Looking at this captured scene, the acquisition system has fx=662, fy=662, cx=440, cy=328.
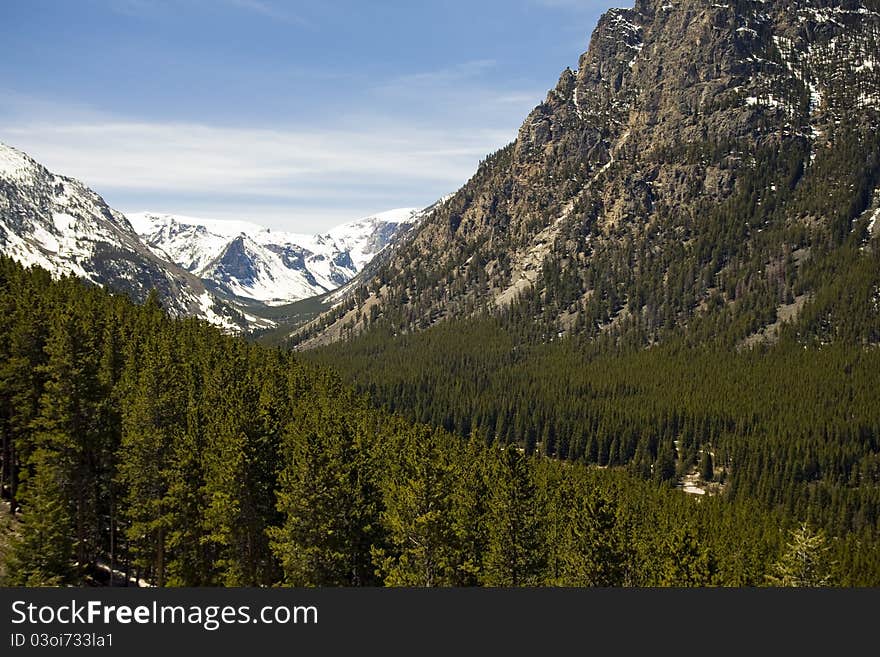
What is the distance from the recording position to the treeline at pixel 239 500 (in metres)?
37.6

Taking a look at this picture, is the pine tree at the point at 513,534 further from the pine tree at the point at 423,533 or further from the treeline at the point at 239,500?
the pine tree at the point at 423,533

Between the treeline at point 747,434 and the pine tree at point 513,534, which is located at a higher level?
the pine tree at point 513,534

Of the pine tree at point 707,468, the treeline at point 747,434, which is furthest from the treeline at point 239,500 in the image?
the pine tree at point 707,468

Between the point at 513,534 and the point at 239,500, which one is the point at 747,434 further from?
the point at 239,500

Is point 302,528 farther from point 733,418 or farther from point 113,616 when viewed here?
point 733,418

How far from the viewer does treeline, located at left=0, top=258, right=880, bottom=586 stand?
37.6 meters

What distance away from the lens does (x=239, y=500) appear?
39.2m

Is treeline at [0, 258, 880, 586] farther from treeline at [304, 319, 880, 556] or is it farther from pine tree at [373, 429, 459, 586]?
treeline at [304, 319, 880, 556]

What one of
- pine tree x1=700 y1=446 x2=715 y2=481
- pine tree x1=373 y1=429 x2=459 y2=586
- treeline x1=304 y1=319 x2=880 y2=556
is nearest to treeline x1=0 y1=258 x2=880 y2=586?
pine tree x1=373 y1=429 x2=459 y2=586

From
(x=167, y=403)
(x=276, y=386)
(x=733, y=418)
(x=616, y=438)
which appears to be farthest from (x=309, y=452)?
(x=733, y=418)

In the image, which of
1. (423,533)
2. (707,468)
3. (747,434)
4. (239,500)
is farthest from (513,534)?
(747,434)

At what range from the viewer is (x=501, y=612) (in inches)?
888

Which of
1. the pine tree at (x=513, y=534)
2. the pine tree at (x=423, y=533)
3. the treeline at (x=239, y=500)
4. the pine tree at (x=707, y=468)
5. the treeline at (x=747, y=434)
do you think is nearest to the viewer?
the pine tree at (x=423, y=533)

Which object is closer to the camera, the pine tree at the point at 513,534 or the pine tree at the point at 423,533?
the pine tree at the point at 423,533
